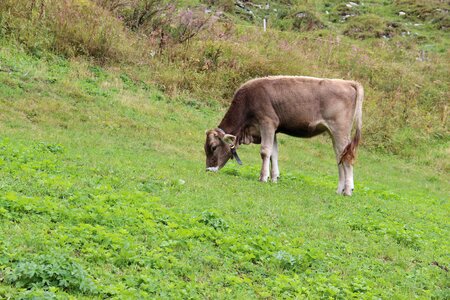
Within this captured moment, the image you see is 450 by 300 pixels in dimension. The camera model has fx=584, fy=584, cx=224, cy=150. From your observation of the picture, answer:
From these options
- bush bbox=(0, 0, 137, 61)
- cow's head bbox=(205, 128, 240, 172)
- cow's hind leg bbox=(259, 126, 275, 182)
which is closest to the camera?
cow's hind leg bbox=(259, 126, 275, 182)

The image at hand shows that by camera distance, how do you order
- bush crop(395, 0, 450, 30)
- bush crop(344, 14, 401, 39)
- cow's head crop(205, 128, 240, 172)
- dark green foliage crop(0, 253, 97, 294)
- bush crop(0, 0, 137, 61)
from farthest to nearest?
bush crop(395, 0, 450, 30)
bush crop(344, 14, 401, 39)
bush crop(0, 0, 137, 61)
cow's head crop(205, 128, 240, 172)
dark green foliage crop(0, 253, 97, 294)

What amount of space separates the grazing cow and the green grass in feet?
2.02

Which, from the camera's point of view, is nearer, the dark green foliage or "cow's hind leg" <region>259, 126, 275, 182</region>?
the dark green foliage

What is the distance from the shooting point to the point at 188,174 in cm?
1286

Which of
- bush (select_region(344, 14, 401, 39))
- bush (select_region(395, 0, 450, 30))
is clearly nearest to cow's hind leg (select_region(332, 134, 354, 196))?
bush (select_region(344, 14, 401, 39))

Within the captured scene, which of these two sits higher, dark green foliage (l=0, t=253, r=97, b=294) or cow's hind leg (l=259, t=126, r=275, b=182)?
dark green foliage (l=0, t=253, r=97, b=294)

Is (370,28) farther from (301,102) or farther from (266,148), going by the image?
(266,148)

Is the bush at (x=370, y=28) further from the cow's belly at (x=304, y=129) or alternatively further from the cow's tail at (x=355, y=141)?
the cow's belly at (x=304, y=129)

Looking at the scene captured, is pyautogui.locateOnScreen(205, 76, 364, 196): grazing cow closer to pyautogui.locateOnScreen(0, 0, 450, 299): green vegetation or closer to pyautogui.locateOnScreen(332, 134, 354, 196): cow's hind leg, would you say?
pyautogui.locateOnScreen(332, 134, 354, 196): cow's hind leg

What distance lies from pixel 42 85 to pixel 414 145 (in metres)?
15.4

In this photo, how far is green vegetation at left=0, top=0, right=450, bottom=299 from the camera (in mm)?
6949

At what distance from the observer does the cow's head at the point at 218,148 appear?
14383 mm

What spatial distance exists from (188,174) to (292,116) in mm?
3129

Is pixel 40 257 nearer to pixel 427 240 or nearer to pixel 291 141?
pixel 427 240
